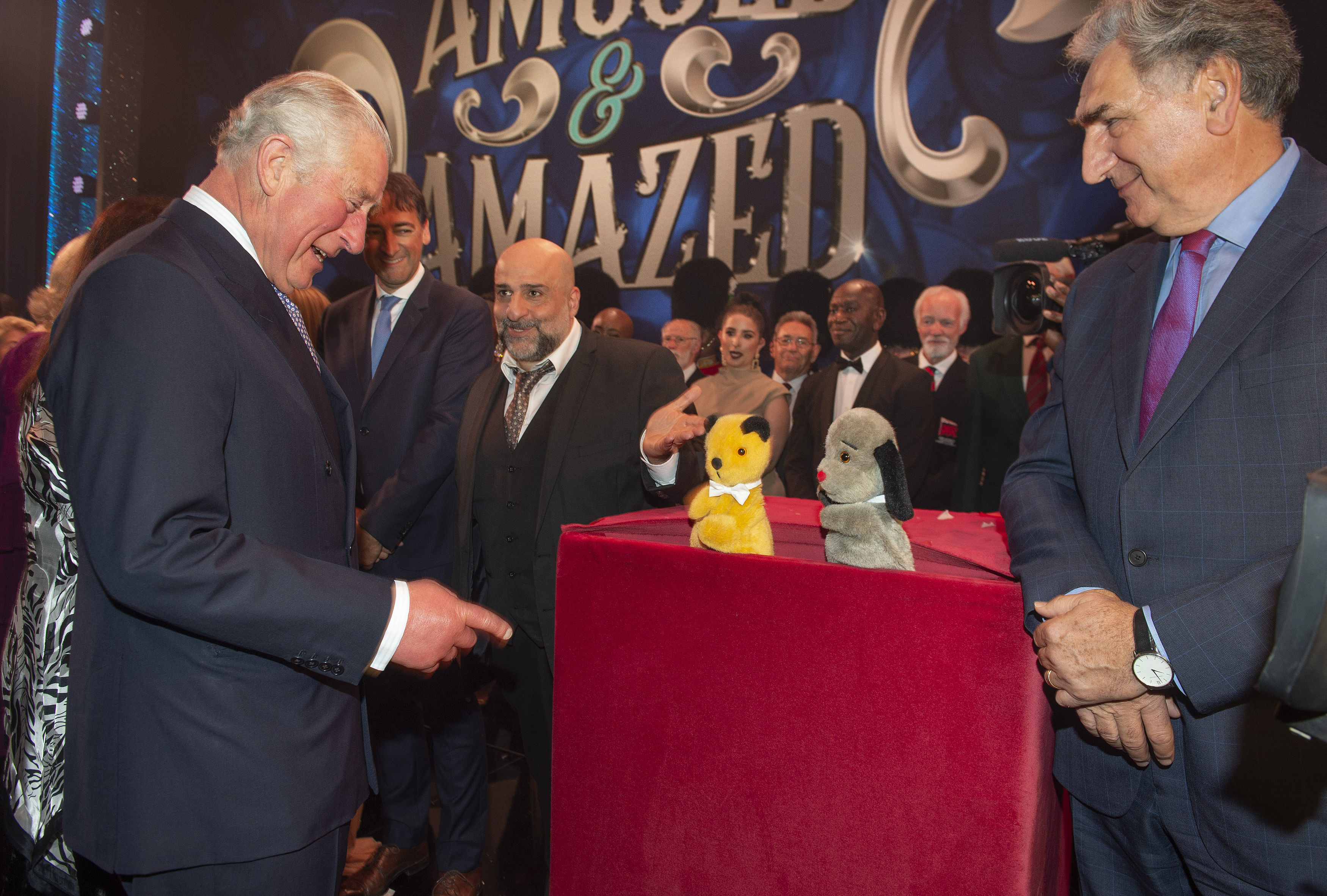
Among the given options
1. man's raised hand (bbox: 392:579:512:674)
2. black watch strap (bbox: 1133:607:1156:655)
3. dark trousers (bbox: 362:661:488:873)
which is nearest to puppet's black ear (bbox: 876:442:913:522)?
black watch strap (bbox: 1133:607:1156:655)

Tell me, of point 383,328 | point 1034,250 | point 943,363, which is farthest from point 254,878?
point 943,363

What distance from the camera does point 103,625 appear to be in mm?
1074

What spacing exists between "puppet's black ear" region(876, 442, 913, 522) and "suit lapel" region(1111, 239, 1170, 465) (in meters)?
0.30

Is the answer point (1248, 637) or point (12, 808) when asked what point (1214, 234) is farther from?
point (12, 808)

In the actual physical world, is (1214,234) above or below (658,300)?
below

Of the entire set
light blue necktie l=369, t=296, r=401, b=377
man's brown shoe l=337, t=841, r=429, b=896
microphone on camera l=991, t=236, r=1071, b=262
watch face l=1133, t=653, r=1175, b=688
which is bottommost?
man's brown shoe l=337, t=841, r=429, b=896

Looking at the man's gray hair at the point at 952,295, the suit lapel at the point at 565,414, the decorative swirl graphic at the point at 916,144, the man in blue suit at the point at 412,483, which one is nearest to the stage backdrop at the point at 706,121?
the decorative swirl graphic at the point at 916,144

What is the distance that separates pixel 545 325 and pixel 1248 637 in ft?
5.86

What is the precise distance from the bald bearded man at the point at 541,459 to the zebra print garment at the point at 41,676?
2.93ft

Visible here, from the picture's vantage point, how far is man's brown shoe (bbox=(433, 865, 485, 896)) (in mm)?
2174

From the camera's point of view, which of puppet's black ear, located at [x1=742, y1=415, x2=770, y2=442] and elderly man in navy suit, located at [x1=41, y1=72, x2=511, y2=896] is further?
puppet's black ear, located at [x1=742, y1=415, x2=770, y2=442]

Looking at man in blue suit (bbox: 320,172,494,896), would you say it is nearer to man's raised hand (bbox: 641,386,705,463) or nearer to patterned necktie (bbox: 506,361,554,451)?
patterned necktie (bbox: 506,361,554,451)

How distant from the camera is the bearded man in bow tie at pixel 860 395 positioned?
12.0 feet

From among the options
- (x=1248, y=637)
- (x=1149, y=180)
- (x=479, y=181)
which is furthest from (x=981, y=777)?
(x=479, y=181)
